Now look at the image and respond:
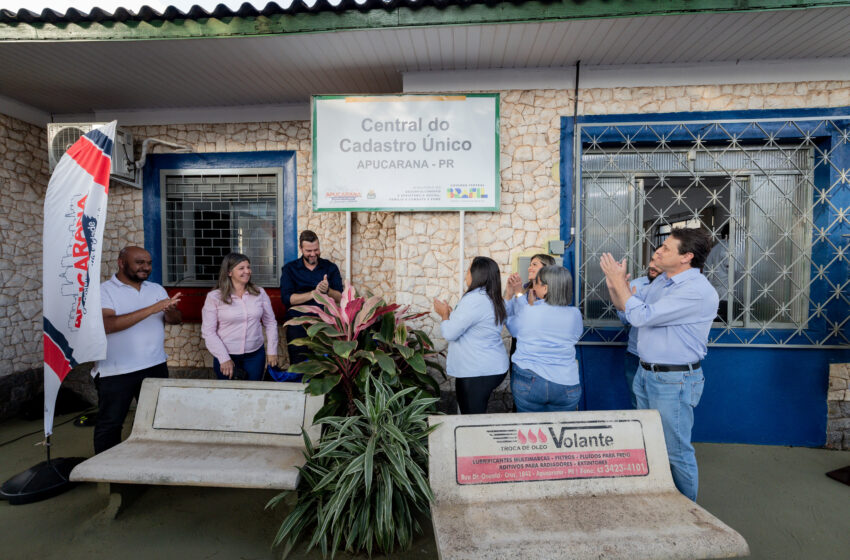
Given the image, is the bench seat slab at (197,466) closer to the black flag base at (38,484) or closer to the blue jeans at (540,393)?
the black flag base at (38,484)

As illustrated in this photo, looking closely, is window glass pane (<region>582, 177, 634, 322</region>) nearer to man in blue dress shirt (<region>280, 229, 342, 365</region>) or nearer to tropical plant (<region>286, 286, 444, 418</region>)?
tropical plant (<region>286, 286, 444, 418</region>)

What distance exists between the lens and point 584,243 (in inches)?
150

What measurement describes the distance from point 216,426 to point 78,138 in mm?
3196

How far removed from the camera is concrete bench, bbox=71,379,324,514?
2404mm

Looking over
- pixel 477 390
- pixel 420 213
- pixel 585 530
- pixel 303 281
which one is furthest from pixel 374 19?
pixel 585 530

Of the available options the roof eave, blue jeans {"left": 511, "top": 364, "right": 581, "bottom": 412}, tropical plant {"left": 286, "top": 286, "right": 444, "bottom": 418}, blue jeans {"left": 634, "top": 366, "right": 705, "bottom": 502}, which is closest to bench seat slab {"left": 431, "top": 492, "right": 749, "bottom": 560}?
blue jeans {"left": 634, "top": 366, "right": 705, "bottom": 502}

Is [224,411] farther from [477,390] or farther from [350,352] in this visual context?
[477,390]

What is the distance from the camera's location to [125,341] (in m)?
2.89

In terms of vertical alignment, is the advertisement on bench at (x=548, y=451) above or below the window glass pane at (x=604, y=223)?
below

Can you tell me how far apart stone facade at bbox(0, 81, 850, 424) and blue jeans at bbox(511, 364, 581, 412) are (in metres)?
1.41

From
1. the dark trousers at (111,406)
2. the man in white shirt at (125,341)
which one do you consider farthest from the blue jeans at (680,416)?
the dark trousers at (111,406)

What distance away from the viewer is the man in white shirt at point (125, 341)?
2.82 metres

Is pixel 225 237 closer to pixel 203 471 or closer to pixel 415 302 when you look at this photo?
pixel 415 302

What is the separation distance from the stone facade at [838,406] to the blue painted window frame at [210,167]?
529cm
